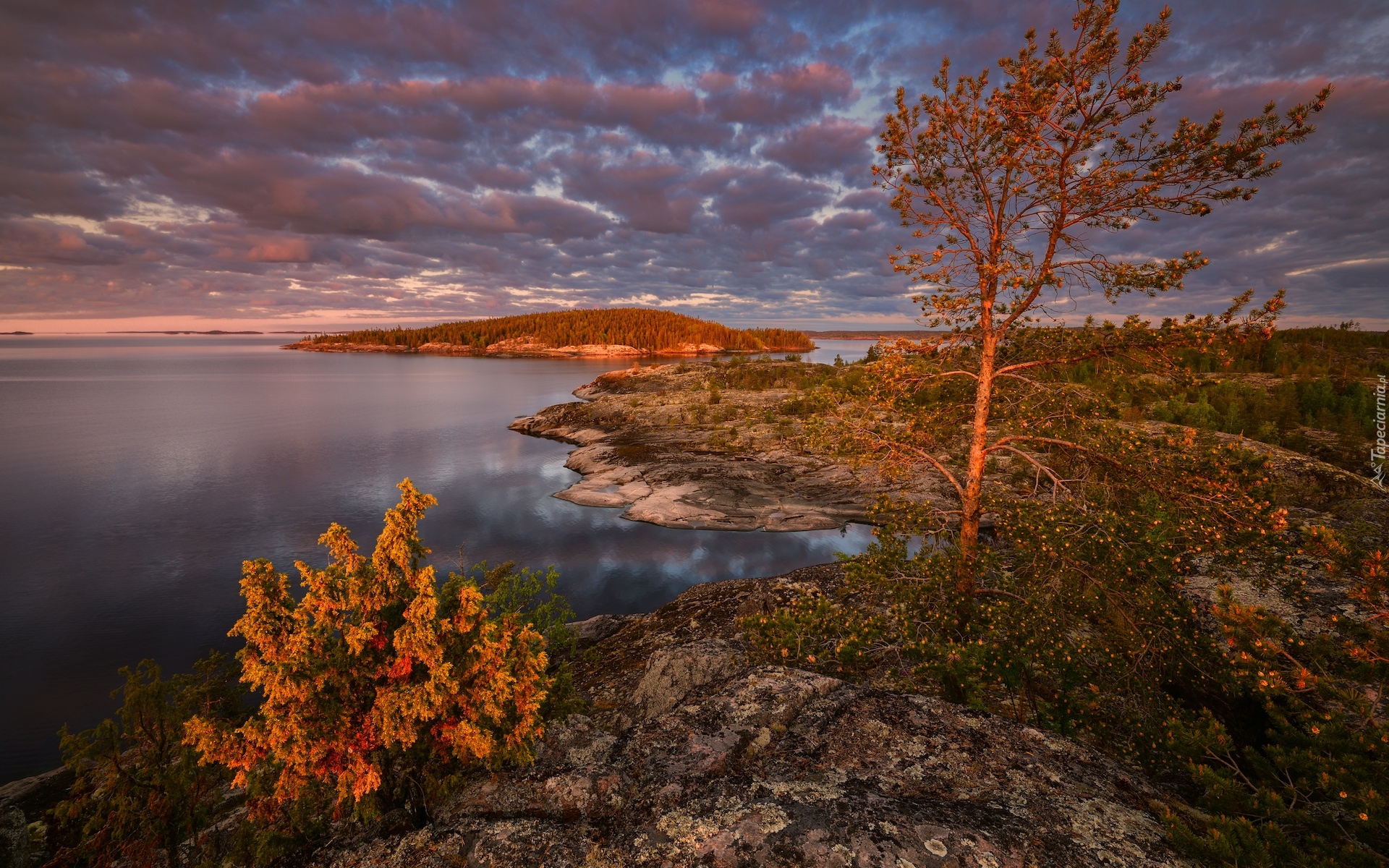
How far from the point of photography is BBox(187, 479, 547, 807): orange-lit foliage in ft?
17.5

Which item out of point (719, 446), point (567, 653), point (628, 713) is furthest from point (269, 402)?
point (628, 713)

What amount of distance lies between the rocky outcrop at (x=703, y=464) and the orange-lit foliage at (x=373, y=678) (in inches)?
585

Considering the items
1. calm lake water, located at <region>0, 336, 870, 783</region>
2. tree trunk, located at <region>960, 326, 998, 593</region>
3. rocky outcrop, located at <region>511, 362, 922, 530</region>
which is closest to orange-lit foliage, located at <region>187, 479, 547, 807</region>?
tree trunk, located at <region>960, 326, 998, 593</region>

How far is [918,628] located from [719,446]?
3500 cm

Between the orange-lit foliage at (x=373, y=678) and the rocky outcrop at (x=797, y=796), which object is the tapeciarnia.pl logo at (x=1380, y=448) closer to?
the rocky outcrop at (x=797, y=796)

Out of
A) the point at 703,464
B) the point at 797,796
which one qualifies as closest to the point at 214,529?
the point at 703,464

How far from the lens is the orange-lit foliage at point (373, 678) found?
532 cm

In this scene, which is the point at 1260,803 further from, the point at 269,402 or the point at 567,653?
the point at 269,402

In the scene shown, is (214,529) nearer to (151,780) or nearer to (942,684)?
(151,780)

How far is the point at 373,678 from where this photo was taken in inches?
233

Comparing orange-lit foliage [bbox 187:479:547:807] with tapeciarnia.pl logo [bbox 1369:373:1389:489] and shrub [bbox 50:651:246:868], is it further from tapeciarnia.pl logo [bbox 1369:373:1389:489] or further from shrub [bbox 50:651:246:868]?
tapeciarnia.pl logo [bbox 1369:373:1389:489]

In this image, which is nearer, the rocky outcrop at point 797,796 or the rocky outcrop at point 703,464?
the rocky outcrop at point 797,796

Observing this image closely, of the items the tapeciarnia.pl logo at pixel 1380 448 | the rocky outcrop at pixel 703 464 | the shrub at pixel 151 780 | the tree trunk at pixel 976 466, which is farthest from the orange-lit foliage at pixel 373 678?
the tapeciarnia.pl logo at pixel 1380 448

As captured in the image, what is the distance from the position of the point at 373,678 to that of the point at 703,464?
109 ft
